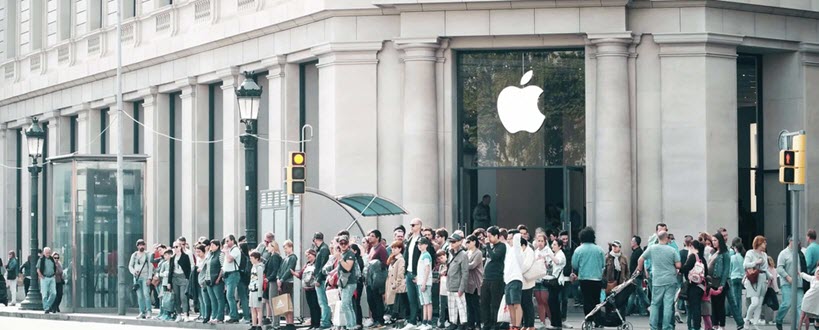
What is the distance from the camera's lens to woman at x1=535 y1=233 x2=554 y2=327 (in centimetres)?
3136

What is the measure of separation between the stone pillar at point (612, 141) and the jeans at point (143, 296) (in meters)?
10.3

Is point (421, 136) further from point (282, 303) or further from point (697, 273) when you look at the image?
point (697, 273)

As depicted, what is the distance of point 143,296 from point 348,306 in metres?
9.41

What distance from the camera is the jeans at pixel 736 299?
32000mm

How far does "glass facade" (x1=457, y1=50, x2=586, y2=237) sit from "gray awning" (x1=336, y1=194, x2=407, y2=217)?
11.2 ft

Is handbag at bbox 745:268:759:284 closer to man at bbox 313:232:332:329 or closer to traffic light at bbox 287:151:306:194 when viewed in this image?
man at bbox 313:232:332:329

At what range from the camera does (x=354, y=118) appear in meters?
40.7

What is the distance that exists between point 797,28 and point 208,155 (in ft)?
54.5

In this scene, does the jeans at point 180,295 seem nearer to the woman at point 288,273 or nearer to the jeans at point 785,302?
the woman at point 288,273

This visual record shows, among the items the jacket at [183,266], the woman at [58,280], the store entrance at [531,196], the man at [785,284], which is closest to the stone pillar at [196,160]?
the woman at [58,280]

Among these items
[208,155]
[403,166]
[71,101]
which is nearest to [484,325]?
[403,166]

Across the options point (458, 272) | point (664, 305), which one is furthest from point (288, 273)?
point (664, 305)

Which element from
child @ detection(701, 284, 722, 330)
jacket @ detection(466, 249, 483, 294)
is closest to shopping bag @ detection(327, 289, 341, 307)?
jacket @ detection(466, 249, 483, 294)

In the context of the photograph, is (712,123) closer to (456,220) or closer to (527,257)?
(456,220)
